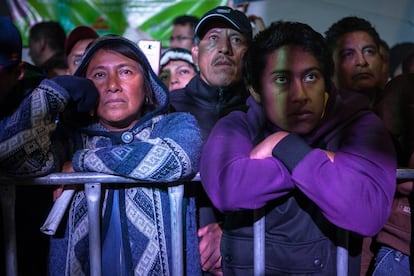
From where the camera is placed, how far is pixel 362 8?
5633 mm

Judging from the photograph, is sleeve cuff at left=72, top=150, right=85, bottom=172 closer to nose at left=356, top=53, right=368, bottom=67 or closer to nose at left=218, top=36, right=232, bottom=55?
nose at left=218, top=36, right=232, bottom=55

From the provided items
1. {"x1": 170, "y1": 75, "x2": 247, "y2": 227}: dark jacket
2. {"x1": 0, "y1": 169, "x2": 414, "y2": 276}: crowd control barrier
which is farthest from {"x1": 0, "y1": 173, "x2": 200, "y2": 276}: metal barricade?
{"x1": 170, "y1": 75, "x2": 247, "y2": 227}: dark jacket

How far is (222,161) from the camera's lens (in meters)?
1.85

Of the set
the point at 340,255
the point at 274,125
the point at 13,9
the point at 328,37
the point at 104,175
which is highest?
the point at 13,9

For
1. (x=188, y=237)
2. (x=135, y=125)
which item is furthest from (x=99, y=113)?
(x=188, y=237)

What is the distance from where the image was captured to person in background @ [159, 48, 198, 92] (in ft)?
13.2

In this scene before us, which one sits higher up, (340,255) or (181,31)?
(181,31)

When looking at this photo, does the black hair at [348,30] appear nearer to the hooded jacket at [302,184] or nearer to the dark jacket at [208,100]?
the dark jacket at [208,100]

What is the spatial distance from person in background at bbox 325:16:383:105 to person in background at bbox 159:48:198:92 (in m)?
1.27

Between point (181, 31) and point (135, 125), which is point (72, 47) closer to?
point (181, 31)

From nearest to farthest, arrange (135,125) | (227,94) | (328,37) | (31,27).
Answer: (135,125), (227,94), (328,37), (31,27)

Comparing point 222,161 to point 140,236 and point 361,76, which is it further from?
point 361,76

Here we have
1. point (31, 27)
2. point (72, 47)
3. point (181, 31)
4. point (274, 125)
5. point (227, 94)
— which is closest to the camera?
point (274, 125)

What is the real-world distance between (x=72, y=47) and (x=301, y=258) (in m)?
2.88
